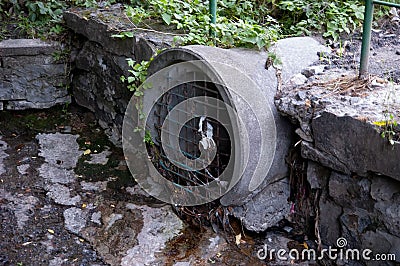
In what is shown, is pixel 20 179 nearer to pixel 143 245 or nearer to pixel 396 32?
pixel 143 245

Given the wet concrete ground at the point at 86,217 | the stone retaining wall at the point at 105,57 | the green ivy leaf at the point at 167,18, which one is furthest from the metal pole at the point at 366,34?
the green ivy leaf at the point at 167,18

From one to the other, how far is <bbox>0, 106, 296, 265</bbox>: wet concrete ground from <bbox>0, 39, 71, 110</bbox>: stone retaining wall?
1.76 feet

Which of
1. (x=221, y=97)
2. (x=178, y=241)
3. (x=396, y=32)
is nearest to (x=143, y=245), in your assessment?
(x=178, y=241)

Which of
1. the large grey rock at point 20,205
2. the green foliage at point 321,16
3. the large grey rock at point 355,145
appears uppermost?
the green foliage at point 321,16

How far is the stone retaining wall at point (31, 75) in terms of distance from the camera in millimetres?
4752

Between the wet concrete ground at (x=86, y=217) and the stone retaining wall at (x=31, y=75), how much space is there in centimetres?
54

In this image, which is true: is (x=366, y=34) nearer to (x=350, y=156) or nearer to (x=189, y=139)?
(x=350, y=156)

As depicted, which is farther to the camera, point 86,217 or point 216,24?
point 216,24

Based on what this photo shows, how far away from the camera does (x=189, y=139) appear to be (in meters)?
3.42

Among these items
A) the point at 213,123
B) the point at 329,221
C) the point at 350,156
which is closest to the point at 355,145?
the point at 350,156

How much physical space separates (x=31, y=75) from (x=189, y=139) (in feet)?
6.93

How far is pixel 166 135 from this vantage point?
3.48 meters

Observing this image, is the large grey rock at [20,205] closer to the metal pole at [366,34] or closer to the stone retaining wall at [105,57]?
the stone retaining wall at [105,57]

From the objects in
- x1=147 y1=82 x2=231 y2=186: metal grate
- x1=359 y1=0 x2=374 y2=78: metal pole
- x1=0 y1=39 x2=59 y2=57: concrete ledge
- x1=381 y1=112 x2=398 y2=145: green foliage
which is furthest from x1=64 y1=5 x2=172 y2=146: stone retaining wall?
x1=381 y1=112 x2=398 y2=145: green foliage
